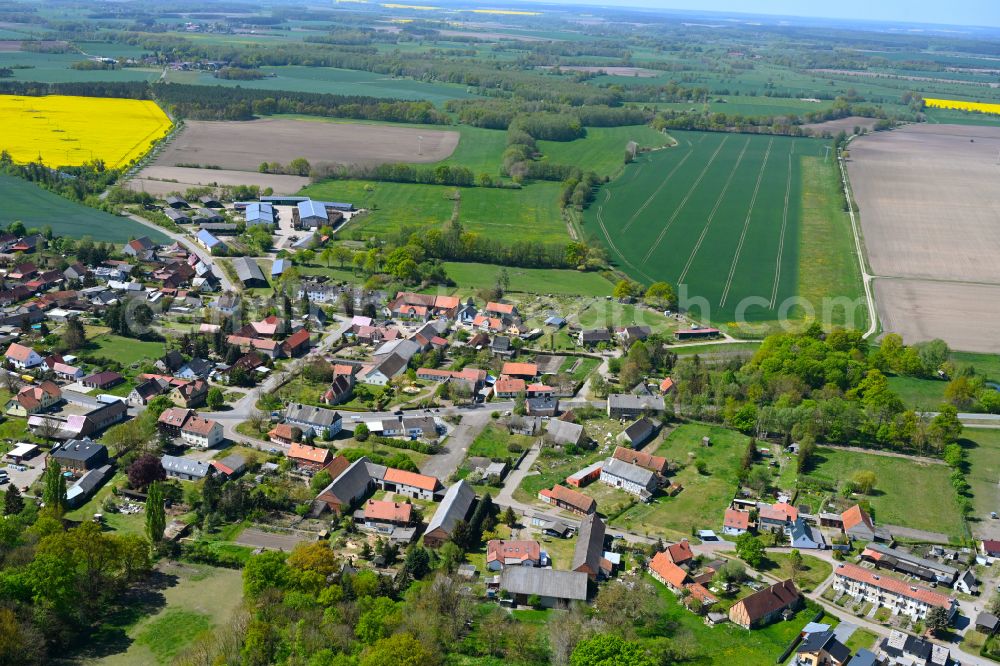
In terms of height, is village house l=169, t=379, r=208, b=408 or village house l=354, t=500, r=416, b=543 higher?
village house l=169, t=379, r=208, b=408

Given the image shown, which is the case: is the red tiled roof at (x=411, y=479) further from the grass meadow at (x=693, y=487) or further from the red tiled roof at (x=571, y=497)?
the grass meadow at (x=693, y=487)

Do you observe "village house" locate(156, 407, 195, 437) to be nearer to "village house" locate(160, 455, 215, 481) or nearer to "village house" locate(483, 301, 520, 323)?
"village house" locate(160, 455, 215, 481)

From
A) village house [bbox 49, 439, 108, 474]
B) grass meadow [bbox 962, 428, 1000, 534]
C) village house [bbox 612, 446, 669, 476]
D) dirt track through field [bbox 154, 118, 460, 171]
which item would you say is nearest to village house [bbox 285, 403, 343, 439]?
village house [bbox 49, 439, 108, 474]

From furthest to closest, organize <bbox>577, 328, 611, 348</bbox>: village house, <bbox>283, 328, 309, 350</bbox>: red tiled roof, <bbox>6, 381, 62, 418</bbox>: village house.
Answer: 1. <bbox>577, 328, 611, 348</bbox>: village house
2. <bbox>283, 328, 309, 350</bbox>: red tiled roof
3. <bbox>6, 381, 62, 418</bbox>: village house

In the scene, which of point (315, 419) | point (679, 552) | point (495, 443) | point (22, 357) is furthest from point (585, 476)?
point (22, 357)

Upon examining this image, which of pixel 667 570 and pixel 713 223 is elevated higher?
pixel 713 223

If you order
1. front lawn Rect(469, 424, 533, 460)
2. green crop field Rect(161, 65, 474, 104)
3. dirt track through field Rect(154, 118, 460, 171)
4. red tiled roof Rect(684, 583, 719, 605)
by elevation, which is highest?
green crop field Rect(161, 65, 474, 104)

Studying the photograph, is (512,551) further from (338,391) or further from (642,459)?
(338,391)
